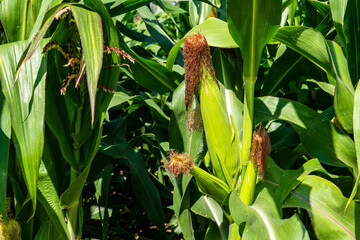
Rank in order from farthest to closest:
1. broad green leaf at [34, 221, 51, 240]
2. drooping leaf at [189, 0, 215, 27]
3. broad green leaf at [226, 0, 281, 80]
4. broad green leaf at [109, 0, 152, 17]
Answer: drooping leaf at [189, 0, 215, 27], broad green leaf at [109, 0, 152, 17], broad green leaf at [34, 221, 51, 240], broad green leaf at [226, 0, 281, 80]

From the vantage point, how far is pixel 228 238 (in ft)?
3.84

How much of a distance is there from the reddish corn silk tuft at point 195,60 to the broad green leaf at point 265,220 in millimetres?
276

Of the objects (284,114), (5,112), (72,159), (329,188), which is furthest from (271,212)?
(5,112)

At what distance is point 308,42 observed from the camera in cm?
108

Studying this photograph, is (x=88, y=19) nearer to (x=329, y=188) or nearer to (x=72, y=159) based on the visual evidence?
(x=72, y=159)

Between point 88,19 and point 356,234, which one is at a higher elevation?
point 88,19

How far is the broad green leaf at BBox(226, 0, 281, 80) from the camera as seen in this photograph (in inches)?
37.3

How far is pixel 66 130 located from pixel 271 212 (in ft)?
1.82

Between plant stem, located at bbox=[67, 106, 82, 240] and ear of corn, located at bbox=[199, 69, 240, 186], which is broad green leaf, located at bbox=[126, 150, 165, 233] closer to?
plant stem, located at bbox=[67, 106, 82, 240]

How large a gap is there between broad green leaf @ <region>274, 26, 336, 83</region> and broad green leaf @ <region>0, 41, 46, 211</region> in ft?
1.92

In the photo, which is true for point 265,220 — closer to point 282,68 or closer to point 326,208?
point 326,208

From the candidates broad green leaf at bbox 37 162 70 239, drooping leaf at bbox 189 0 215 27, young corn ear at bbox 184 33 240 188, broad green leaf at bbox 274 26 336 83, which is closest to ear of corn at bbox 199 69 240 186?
young corn ear at bbox 184 33 240 188

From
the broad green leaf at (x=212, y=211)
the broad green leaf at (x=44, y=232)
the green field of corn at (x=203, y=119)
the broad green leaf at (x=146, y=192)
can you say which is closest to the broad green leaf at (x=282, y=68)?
the green field of corn at (x=203, y=119)

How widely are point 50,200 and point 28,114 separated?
0.28 metres
